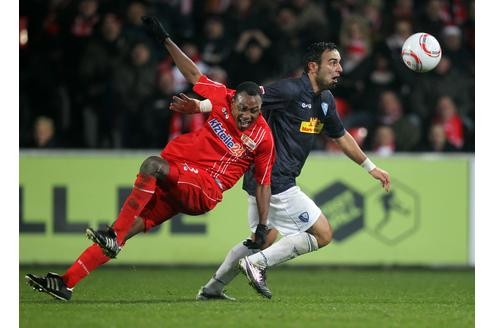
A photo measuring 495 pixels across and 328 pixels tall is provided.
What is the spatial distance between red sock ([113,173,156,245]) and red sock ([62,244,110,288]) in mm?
228

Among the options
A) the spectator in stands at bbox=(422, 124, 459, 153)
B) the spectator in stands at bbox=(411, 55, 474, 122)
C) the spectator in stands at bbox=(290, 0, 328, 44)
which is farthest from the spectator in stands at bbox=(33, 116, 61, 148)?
the spectator in stands at bbox=(411, 55, 474, 122)

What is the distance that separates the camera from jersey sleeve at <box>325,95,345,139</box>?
9.98 metres

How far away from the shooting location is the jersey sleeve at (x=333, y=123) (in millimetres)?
9977

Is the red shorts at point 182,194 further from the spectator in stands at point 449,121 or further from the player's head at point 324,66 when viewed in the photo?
the spectator in stands at point 449,121

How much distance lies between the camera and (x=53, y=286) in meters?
8.93

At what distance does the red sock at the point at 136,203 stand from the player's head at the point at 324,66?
188cm

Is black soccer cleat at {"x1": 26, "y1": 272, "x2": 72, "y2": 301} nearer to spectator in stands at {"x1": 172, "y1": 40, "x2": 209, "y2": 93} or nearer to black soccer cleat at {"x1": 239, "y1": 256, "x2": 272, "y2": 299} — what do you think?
black soccer cleat at {"x1": 239, "y1": 256, "x2": 272, "y2": 299}

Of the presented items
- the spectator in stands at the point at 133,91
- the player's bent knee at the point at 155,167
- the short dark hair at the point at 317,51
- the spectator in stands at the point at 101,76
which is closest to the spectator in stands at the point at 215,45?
the spectator in stands at the point at 133,91
